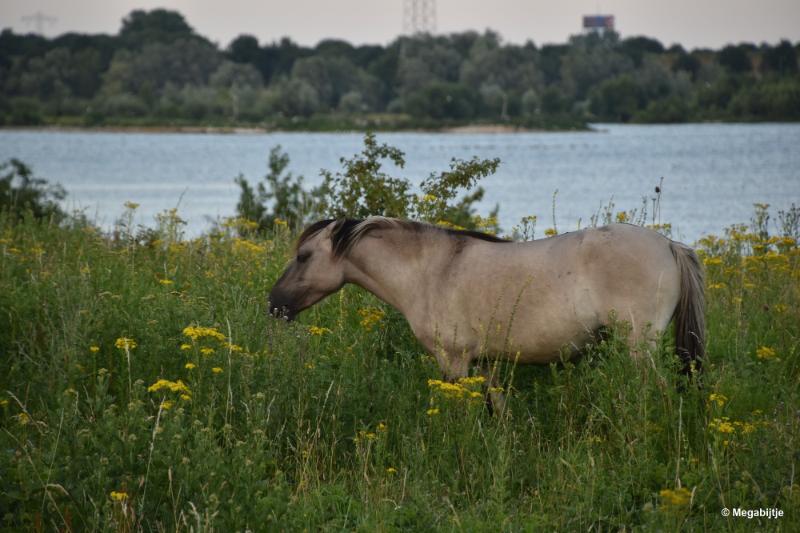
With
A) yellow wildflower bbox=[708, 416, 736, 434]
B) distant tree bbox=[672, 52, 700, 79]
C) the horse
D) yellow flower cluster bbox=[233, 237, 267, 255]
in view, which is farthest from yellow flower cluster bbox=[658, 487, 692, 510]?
distant tree bbox=[672, 52, 700, 79]

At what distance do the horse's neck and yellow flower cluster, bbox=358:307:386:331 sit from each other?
0.55 metres

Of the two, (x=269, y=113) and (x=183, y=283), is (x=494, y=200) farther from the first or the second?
(x=269, y=113)

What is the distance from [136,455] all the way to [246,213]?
10515 mm

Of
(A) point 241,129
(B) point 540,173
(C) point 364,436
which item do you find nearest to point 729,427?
(C) point 364,436

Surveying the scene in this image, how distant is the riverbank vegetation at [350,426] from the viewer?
4.73 metres

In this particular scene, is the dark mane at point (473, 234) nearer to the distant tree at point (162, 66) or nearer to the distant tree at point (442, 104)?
the distant tree at point (442, 104)

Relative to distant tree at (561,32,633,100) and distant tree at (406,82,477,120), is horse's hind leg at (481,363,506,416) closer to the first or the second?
distant tree at (406,82,477,120)

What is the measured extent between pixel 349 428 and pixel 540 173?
45254 millimetres

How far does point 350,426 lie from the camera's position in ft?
20.2

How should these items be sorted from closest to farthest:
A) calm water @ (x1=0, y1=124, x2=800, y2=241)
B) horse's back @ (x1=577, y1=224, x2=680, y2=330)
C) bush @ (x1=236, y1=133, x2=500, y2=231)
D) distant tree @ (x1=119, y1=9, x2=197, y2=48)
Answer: horse's back @ (x1=577, y1=224, x2=680, y2=330), bush @ (x1=236, y1=133, x2=500, y2=231), calm water @ (x1=0, y1=124, x2=800, y2=241), distant tree @ (x1=119, y1=9, x2=197, y2=48)

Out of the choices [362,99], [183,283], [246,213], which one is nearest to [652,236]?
[183,283]

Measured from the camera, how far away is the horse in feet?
19.7

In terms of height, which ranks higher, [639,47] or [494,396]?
[639,47]

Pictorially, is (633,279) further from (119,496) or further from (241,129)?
(241,129)
